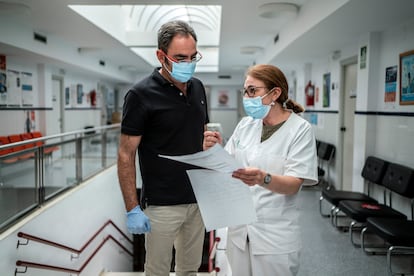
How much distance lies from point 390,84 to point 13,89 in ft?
24.6

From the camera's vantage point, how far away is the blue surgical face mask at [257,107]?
182 centimetres

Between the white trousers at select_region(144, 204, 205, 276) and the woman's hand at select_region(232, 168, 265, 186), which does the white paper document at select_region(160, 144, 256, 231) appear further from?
the white trousers at select_region(144, 204, 205, 276)

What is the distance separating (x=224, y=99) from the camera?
17.9 metres

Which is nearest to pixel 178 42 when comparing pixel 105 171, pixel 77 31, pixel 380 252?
pixel 380 252

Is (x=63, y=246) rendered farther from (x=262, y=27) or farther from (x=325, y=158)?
(x=262, y=27)

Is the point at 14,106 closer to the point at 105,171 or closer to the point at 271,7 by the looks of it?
the point at 105,171

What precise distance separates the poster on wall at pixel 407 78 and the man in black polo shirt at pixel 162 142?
11.5 feet

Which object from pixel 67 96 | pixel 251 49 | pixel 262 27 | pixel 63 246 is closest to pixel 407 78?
pixel 262 27

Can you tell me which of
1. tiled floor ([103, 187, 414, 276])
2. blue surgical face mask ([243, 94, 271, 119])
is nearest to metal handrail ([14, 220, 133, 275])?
tiled floor ([103, 187, 414, 276])

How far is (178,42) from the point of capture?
189 centimetres

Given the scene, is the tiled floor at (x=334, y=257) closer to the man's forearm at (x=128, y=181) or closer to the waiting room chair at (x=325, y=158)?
the waiting room chair at (x=325, y=158)

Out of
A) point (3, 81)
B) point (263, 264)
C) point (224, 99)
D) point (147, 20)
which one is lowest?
point (263, 264)

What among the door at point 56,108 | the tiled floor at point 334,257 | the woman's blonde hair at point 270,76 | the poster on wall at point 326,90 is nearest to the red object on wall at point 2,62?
the door at point 56,108

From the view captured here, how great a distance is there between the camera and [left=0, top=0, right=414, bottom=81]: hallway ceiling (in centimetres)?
427
